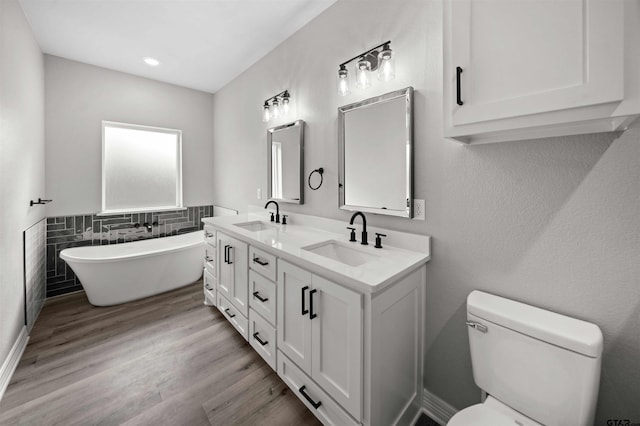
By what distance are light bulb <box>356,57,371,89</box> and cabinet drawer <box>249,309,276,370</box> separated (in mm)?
1700

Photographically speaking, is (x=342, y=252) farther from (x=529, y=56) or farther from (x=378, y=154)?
(x=529, y=56)

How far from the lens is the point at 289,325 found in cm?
153

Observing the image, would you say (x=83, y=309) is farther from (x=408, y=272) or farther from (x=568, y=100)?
(x=568, y=100)

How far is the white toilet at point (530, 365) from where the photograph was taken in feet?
2.99

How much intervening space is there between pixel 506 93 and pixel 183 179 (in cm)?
401

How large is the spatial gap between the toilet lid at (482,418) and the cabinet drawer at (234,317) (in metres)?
1.45

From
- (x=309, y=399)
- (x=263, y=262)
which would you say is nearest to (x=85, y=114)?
(x=263, y=262)

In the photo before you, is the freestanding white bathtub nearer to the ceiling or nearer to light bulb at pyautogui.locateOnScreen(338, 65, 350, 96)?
the ceiling

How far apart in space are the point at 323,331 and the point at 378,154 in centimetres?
114

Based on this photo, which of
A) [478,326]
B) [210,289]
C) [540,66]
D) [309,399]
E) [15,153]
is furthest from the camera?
[210,289]

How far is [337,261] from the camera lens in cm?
149

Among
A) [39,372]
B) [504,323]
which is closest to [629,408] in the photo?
[504,323]

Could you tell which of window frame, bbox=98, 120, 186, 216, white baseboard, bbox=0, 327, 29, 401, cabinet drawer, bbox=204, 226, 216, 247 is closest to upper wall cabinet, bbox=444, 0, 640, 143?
cabinet drawer, bbox=204, 226, 216, 247

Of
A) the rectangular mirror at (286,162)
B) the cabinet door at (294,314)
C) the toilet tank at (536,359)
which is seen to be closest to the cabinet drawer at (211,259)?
the rectangular mirror at (286,162)
